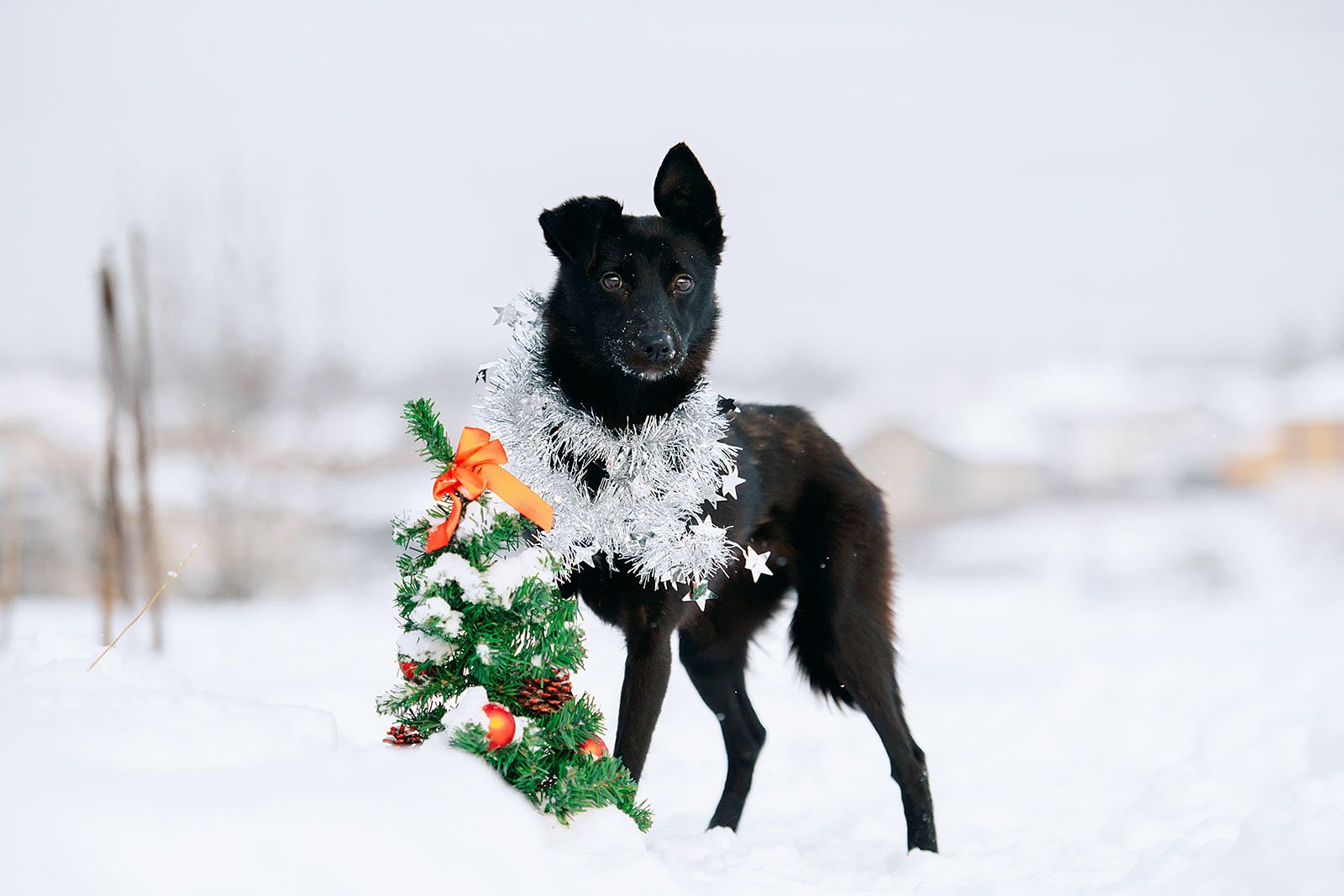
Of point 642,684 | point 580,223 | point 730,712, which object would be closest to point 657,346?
point 580,223

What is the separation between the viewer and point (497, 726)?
7.10 ft

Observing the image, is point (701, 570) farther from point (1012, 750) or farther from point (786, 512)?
point (1012, 750)

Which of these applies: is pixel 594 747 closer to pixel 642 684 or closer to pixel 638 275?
pixel 642 684

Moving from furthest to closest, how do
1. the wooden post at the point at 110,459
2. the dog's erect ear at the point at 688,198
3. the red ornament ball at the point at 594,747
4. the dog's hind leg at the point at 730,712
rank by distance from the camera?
the wooden post at the point at 110,459 < the dog's hind leg at the point at 730,712 < the dog's erect ear at the point at 688,198 < the red ornament ball at the point at 594,747

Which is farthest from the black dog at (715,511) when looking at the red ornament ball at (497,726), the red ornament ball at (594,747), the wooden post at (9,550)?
the wooden post at (9,550)

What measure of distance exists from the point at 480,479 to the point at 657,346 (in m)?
0.57

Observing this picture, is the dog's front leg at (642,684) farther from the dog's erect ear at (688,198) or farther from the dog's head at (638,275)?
the dog's erect ear at (688,198)

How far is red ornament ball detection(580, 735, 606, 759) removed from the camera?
227 centimetres

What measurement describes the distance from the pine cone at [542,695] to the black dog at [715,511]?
43 cm

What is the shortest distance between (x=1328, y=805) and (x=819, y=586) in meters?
1.42

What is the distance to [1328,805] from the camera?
8.54 ft

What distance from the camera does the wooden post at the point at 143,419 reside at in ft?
15.4

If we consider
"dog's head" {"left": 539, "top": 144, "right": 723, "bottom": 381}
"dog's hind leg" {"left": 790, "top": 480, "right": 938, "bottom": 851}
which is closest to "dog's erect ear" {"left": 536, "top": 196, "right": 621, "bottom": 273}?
"dog's head" {"left": 539, "top": 144, "right": 723, "bottom": 381}

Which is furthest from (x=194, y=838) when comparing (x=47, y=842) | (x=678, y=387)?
(x=678, y=387)
